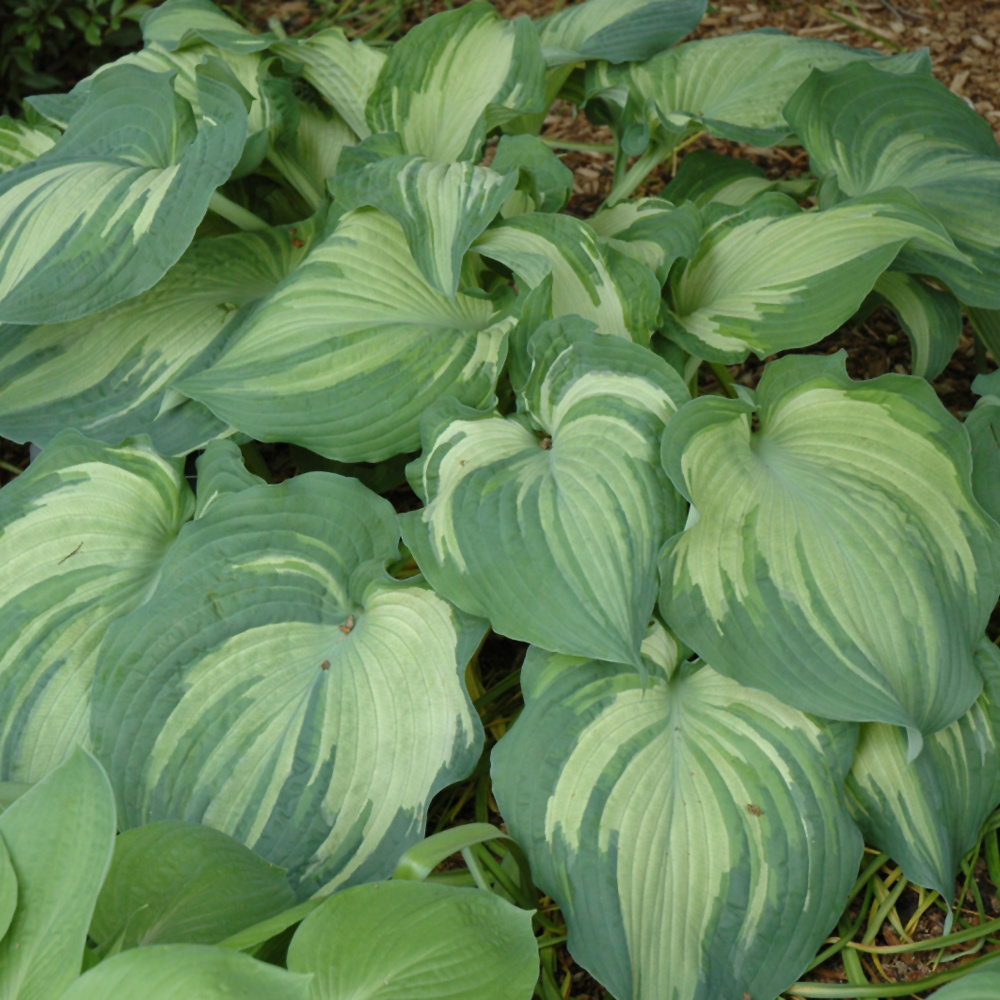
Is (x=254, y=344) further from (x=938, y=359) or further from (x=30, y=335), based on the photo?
(x=938, y=359)

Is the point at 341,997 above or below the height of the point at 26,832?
below

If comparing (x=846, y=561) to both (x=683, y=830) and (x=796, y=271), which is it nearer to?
(x=683, y=830)

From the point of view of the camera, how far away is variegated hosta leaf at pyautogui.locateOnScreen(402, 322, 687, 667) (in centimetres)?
117

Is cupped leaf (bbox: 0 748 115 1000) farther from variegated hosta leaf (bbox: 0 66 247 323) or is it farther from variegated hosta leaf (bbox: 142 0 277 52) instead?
variegated hosta leaf (bbox: 142 0 277 52)

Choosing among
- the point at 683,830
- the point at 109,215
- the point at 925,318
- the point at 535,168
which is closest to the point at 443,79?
the point at 535,168

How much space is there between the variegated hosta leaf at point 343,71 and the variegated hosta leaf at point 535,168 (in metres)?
0.31

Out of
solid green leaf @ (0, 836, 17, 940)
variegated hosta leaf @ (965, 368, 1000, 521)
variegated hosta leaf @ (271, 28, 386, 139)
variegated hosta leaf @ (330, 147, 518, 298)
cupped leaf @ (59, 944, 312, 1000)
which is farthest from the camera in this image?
variegated hosta leaf @ (271, 28, 386, 139)

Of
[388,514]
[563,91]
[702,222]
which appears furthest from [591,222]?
[388,514]

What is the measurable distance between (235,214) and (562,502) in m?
0.88

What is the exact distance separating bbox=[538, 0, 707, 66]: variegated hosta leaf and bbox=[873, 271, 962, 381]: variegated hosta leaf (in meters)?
0.63

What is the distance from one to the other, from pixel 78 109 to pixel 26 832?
1.31m

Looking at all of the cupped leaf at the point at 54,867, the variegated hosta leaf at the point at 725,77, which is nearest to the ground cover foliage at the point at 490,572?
the cupped leaf at the point at 54,867

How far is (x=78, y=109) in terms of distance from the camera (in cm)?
177

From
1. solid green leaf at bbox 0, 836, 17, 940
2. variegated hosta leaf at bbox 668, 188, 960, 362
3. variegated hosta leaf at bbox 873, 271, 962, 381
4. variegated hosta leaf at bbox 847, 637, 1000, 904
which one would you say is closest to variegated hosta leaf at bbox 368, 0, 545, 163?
variegated hosta leaf at bbox 668, 188, 960, 362
